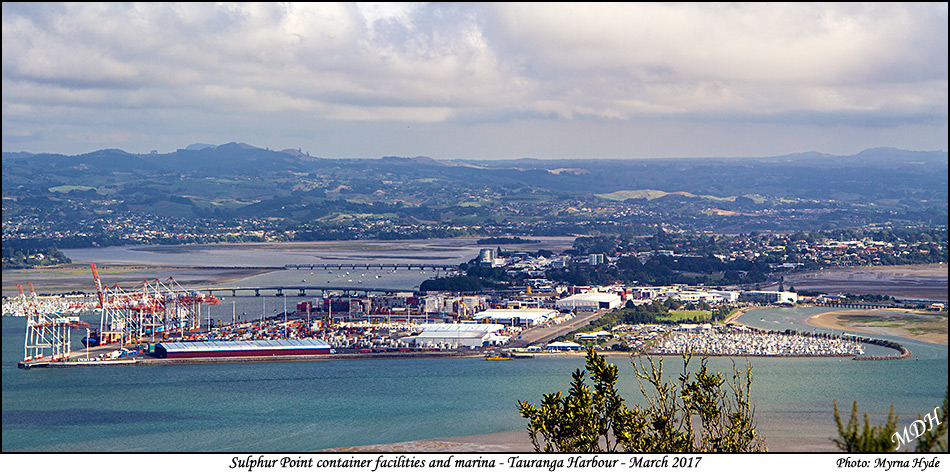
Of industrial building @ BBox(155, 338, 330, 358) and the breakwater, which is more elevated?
the breakwater

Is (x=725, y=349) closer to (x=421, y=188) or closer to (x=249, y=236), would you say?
(x=249, y=236)

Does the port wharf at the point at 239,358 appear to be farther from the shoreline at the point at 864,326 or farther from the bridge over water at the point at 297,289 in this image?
the bridge over water at the point at 297,289

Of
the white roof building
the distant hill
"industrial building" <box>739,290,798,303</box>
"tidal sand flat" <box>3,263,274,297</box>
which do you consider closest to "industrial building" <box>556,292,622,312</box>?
"industrial building" <box>739,290,798,303</box>

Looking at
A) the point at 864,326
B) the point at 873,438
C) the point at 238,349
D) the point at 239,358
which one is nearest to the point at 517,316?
the point at 238,349

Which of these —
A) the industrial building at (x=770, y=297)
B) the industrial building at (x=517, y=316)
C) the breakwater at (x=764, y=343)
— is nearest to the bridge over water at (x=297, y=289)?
the industrial building at (x=517, y=316)

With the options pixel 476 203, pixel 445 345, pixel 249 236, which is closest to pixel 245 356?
pixel 445 345

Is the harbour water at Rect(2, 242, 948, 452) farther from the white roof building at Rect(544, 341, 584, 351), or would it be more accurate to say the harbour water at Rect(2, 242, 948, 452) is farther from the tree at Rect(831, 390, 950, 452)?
the tree at Rect(831, 390, 950, 452)

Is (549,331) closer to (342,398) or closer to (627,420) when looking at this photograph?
(342,398)
